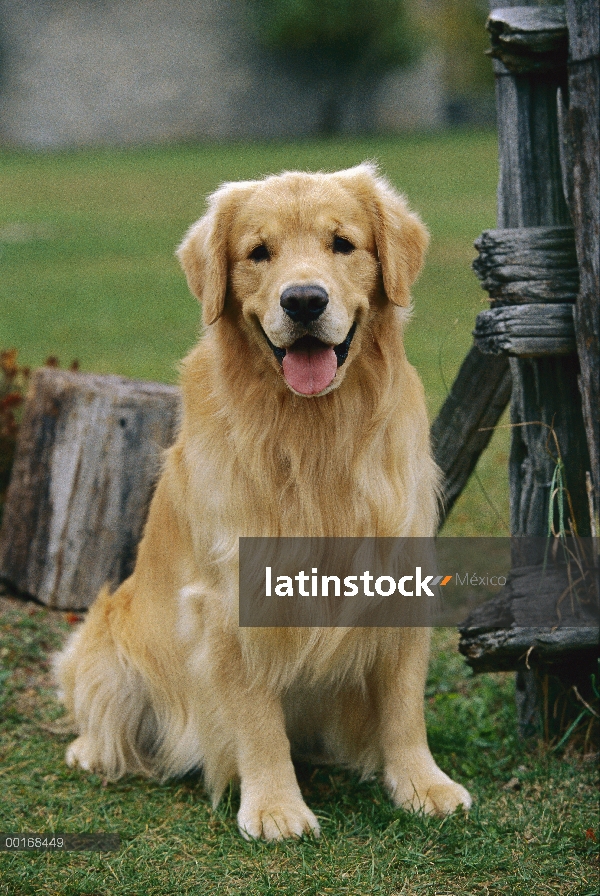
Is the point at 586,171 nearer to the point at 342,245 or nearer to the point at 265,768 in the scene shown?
the point at 342,245

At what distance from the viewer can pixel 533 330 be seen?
2986mm

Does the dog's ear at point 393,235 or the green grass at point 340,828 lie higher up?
the dog's ear at point 393,235

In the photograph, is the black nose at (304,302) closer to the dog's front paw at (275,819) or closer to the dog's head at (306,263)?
the dog's head at (306,263)

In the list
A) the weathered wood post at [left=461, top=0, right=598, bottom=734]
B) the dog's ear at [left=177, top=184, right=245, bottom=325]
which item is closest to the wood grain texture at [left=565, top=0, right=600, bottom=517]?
the weathered wood post at [left=461, top=0, right=598, bottom=734]

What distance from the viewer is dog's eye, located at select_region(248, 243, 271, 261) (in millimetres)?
2941

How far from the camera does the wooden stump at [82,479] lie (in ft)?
14.7

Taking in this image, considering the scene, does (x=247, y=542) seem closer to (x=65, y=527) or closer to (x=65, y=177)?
(x=65, y=527)

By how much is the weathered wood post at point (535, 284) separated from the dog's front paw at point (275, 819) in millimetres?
706

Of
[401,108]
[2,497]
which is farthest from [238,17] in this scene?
[2,497]

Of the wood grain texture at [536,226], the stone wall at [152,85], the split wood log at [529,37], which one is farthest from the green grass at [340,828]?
the stone wall at [152,85]

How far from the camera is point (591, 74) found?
9.34 ft

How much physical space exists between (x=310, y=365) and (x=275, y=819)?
4.31 feet

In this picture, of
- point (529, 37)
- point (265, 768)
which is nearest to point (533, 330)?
point (529, 37)

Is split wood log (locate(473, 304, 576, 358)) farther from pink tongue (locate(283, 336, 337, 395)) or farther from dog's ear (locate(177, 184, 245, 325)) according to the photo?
dog's ear (locate(177, 184, 245, 325))
